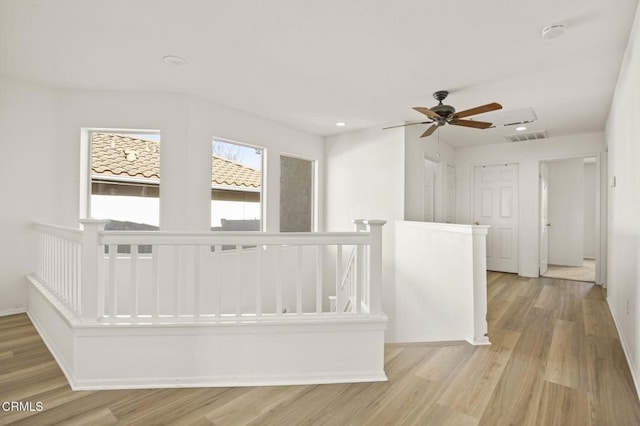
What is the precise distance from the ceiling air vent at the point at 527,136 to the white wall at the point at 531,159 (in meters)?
0.15

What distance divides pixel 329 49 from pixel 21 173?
3.49m

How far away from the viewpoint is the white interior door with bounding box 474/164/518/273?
19.5 ft

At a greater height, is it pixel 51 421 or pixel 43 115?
pixel 43 115

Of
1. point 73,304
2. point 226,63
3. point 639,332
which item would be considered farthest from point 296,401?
point 226,63

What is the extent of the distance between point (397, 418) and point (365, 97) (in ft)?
10.7

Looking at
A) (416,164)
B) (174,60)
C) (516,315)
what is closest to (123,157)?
(174,60)

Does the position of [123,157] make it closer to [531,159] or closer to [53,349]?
[53,349]

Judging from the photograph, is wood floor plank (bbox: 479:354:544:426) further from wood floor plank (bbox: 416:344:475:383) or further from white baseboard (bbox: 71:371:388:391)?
white baseboard (bbox: 71:371:388:391)

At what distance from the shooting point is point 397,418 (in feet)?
5.81

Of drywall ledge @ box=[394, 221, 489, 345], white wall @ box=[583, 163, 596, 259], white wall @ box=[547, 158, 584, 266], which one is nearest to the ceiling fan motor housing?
drywall ledge @ box=[394, 221, 489, 345]

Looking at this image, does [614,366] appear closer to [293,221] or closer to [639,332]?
[639,332]

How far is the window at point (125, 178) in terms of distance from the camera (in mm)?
3668

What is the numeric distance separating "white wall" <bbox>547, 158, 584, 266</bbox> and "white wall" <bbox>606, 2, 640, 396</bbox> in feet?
13.9

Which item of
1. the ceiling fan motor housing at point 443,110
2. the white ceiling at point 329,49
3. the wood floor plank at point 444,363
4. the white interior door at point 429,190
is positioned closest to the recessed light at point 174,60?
the white ceiling at point 329,49
